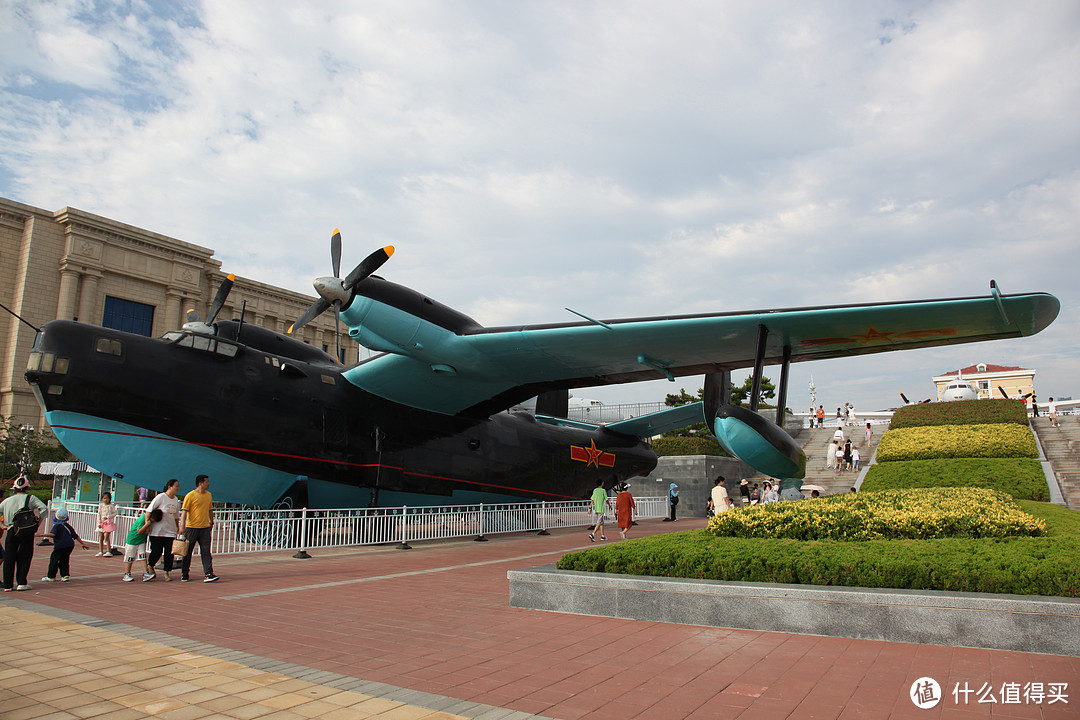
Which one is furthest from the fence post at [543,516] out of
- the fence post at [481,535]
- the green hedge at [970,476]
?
the green hedge at [970,476]

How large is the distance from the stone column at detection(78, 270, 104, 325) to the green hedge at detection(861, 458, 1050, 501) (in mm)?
48295

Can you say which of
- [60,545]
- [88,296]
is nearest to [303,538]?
[60,545]

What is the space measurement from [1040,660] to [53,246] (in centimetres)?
5433

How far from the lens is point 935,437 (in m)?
26.2

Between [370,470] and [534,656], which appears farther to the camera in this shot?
[370,470]

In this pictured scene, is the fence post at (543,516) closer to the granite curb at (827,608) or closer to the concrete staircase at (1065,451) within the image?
the granite curb at (827,608)

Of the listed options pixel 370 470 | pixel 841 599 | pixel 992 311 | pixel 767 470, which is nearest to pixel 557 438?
pixel 370 470

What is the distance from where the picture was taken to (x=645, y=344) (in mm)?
13773

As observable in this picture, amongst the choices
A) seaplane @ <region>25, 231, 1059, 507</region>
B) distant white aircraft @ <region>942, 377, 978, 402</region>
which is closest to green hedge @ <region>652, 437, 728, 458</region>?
seaplane @ <region>25, 231, 1059, 507</region>

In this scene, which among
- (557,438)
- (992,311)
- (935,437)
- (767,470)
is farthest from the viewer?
(935,437)

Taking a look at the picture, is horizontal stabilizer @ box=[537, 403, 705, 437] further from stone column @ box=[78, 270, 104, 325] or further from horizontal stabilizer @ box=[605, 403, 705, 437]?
stone column @ box=[78, 270, 104, 325]

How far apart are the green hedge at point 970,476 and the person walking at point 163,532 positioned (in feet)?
68.4

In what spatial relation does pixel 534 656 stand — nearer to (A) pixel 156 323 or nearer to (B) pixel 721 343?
(B) pixel 721 343

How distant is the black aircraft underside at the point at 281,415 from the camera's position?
1229 cm
